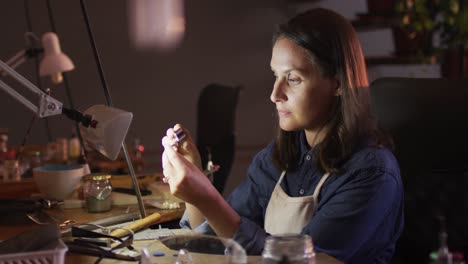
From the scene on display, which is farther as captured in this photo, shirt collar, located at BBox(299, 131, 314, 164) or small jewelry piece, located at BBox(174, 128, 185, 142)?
shirt collar, located at BBox(299, 131, 314, 164)

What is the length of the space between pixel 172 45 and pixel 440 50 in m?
1.76

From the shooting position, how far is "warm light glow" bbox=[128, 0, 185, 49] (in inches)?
175

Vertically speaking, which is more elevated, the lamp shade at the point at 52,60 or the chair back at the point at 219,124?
the lamp shade at the point at 52,60

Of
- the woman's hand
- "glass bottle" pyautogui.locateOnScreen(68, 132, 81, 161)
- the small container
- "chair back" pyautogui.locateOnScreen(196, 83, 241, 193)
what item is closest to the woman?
the woman's hand

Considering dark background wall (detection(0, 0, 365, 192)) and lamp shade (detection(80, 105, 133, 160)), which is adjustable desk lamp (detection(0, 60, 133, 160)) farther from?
dark background wall (detection(0, 0, 365, 192))

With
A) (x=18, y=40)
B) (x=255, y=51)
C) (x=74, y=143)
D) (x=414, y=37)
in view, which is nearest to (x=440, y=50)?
(x=414, y=37)

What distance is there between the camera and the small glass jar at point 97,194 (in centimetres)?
176

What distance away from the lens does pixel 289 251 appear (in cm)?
99

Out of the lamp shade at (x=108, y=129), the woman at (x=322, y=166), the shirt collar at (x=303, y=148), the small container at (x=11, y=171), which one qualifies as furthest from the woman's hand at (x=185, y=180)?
the small container at (x=11, y=171)

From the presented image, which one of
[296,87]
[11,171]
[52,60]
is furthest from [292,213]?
[52,60]

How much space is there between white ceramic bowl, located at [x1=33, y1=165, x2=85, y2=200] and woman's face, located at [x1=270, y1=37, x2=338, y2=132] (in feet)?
2.19

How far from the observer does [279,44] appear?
1576mm

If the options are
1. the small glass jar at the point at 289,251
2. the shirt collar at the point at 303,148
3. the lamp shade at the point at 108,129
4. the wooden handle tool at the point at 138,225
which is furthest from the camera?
the shirt collar at the point at 303,148

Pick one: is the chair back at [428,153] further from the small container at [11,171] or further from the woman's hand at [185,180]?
the small container at [11,171]
